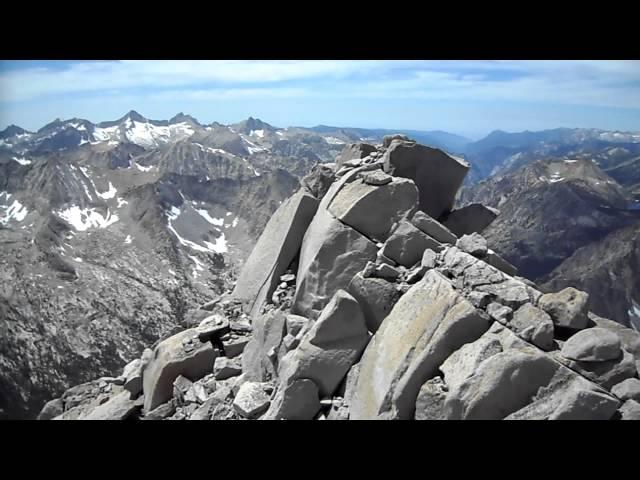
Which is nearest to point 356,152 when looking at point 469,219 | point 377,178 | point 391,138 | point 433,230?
point 391,138

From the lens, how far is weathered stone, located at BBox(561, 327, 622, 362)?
32.6 ft

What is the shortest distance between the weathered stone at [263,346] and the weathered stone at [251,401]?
0.96 m

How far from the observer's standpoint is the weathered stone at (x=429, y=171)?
18125 mm

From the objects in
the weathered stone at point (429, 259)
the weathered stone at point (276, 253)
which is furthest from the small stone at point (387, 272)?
the weathered stone at point (276, 253)

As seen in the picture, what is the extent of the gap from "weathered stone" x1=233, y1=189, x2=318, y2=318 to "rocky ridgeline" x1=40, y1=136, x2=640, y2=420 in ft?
0.21

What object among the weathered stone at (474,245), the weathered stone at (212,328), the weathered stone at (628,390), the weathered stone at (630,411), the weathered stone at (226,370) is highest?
the weathered stone at (474,245)

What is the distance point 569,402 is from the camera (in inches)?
359

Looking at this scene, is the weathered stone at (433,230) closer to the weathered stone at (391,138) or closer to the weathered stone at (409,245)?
the weathered stone at (409,245)

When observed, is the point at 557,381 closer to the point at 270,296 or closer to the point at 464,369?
the point at 464,369

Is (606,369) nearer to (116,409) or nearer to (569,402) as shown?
(569,402)
